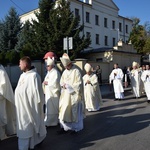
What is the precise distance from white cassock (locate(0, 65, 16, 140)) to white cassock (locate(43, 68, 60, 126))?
1.48 m

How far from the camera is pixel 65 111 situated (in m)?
6.45

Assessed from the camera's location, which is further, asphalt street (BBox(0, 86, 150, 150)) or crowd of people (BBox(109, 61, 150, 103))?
crowd of people (BBox(109, 61, 150, 103))

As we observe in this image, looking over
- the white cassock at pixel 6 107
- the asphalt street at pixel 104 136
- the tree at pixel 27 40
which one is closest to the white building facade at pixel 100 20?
the tree at pixel 27 40

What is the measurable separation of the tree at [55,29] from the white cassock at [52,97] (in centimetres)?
1650

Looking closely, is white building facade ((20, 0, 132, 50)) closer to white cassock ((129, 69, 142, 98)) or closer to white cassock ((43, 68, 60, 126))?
white cassock ((129, 69, 142, 98))

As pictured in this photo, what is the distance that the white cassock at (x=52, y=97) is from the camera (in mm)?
7246

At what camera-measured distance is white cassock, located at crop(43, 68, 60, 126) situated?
725 cm

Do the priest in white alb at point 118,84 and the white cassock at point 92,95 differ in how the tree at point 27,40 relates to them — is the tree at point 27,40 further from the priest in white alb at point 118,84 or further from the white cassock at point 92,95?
the white cassock at point 92,95

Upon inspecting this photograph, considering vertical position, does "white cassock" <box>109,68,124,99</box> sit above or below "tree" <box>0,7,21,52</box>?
below

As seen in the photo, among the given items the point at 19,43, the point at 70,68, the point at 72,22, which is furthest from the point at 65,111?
the point at 19,43

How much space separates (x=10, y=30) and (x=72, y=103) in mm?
26858

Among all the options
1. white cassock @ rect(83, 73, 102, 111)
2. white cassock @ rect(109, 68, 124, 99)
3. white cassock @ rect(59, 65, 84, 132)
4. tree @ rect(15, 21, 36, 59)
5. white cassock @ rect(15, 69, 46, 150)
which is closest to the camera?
white cassock @ rect(15, 69, 46, 150)

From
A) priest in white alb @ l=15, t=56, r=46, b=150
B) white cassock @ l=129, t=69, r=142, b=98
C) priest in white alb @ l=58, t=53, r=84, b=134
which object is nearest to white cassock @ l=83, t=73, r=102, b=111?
priest in white alb @ l=58, t=53, r=84, b=134

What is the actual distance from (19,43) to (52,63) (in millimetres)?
22355
